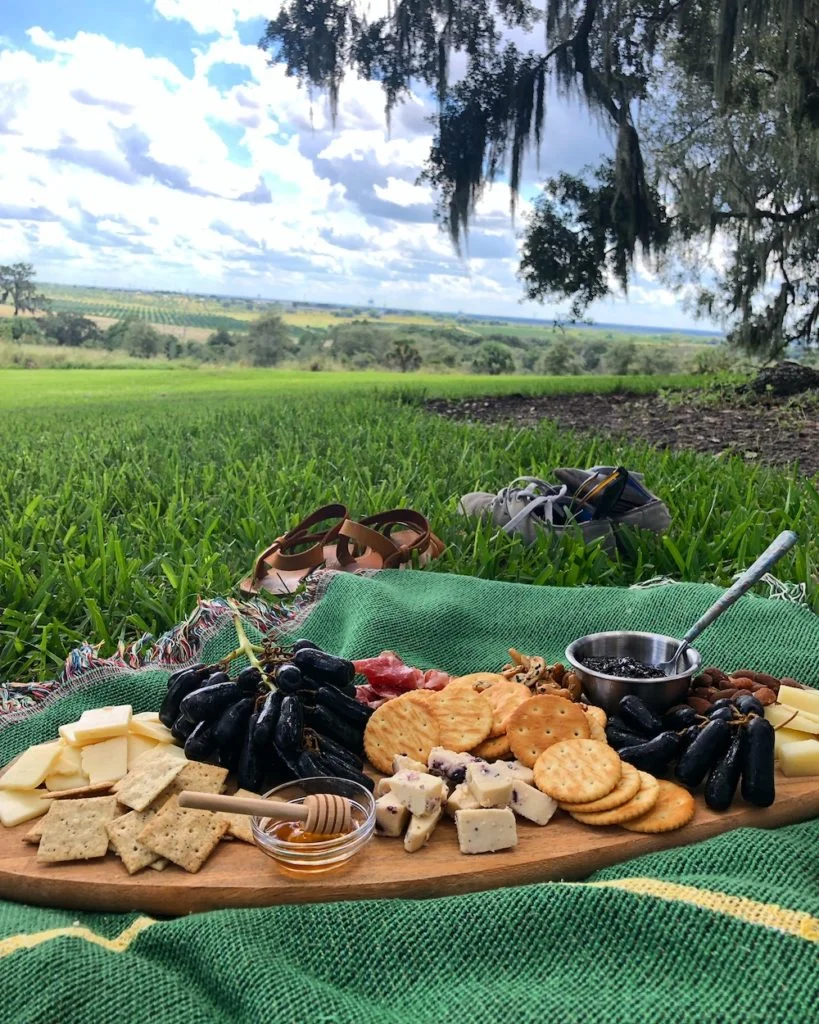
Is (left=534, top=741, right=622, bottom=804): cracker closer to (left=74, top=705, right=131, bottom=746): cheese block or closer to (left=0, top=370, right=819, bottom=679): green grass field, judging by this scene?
(left=74, top=705, right=131, bottom=746): cheese block

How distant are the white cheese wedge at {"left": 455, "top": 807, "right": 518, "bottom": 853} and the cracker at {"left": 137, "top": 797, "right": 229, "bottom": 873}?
371 millimetres

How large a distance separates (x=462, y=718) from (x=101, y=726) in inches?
25.4

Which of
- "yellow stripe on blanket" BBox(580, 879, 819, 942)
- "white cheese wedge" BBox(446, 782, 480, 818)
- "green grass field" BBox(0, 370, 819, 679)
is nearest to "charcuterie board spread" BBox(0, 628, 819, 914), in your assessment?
"white cheese wedge" BBox(446, 782, 480, 818)

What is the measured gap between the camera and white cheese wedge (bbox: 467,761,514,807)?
135cm

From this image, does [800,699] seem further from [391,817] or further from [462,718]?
[391,817]

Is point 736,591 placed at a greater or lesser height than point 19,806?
greater

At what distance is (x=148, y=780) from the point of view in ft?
4.66

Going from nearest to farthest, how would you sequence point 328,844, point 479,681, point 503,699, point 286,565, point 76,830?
point 328,844 → point 76,830 → point 503,699 → point 479,681 → point 286,565

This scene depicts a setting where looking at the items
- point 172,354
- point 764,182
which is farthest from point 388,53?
point 172,354

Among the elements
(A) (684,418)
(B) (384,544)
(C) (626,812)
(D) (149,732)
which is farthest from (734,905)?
(A) (684,418)

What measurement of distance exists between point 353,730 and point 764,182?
33.0ft

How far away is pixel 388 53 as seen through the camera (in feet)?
32.7

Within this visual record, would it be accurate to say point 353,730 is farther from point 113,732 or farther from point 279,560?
point 279,560

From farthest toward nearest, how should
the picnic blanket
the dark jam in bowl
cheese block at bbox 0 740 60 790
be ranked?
the dark jam in bowl
cheese block at bbox 0 740 60 790
the picnic blanket
